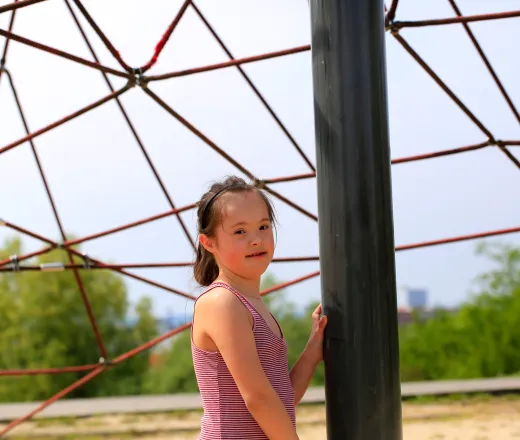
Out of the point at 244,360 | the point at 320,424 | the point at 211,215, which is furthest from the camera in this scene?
the point at 320,424

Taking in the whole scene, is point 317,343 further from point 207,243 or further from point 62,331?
point 62,331

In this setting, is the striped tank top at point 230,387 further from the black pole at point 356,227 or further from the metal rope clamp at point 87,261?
the metal rope clamp at point 87,261

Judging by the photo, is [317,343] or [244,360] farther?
[317,343]

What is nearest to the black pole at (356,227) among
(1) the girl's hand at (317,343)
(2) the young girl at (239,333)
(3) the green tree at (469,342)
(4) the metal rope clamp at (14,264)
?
(1) the girl's hand at (317,343)

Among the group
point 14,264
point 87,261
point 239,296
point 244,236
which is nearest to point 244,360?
point 239,296

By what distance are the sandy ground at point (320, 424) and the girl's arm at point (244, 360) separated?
6.53 metres

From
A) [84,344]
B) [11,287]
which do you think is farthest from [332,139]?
[11,287]

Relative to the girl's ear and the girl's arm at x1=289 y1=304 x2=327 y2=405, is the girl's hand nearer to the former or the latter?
the girl's arm at x1=289 y1=304 x2=327 y2=405

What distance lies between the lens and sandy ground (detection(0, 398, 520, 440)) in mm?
8375

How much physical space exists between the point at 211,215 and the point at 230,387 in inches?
19.2

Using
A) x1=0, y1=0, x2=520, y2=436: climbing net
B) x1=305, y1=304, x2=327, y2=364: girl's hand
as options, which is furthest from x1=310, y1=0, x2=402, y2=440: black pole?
x1=0, y1=0, x2=520, y2=436: climbing net

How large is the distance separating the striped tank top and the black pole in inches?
9.0

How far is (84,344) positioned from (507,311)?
9345 mm

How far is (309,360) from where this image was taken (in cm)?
236
